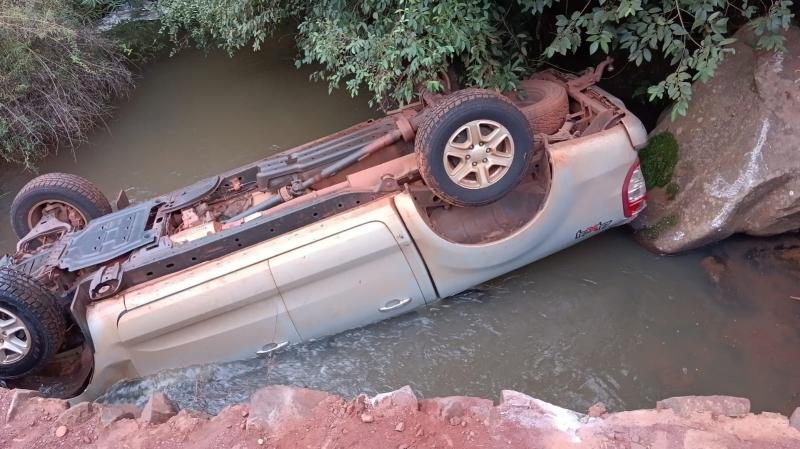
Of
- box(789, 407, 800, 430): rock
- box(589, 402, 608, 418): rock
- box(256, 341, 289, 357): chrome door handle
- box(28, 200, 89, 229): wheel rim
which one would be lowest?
box(789, 407, 800, 430): rock

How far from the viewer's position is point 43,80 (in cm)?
744

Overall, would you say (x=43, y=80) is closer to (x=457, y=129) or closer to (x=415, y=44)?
(x=415, y=44)

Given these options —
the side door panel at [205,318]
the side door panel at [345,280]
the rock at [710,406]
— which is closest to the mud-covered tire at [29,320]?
the side door panel at [205,318]

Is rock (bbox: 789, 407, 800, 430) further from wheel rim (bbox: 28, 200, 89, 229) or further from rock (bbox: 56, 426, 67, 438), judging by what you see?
wheel rim (bbox: 28, 200, 89, 229)

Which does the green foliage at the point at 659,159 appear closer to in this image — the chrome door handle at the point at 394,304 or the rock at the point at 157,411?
the chrome door handle at the point at 394,304

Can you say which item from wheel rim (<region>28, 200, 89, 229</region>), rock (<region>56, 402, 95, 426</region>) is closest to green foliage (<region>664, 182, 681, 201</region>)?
rock (<region>56, 402, 95, 426</region>)

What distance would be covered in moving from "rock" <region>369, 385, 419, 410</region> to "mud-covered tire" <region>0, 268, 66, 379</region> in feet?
7.59

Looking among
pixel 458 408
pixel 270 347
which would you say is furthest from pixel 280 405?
pixel 270 347

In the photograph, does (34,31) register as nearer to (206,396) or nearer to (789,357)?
(206,396)

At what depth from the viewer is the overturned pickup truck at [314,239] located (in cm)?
411

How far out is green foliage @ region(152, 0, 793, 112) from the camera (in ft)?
14.5

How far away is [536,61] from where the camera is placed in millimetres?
5703

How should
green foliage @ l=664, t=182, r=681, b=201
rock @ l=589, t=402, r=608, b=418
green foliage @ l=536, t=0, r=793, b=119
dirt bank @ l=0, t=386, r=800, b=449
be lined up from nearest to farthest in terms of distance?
dirt bank @ l=0, t=386, r=800, b=449, rock @ l=589, t=402, r=608, b=418, green foliage @ l=536, t=0, r=793, b=119, green foliage @ l=664, t=182, r=681, b=201

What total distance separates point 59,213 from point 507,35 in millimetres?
4217
